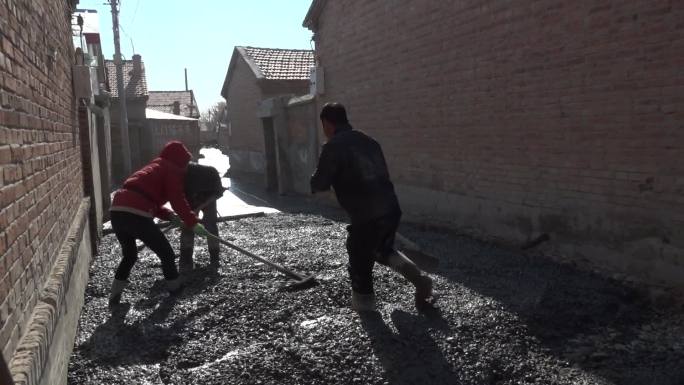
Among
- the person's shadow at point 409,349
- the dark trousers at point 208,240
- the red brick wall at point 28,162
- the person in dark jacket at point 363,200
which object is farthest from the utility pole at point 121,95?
the person's shadow at point 409,349

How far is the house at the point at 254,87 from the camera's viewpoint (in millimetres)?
21266

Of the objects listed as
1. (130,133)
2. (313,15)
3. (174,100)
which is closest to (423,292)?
(313,15)

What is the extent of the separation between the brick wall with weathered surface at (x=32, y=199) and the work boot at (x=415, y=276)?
2.52 m

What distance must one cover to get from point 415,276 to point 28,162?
294 centimetres

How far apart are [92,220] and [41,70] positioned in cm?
390

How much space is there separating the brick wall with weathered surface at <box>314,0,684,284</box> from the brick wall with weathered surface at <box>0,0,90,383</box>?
5136 millimetres

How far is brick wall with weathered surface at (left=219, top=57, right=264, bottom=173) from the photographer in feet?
68.9

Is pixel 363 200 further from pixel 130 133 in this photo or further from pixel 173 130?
pixel 173 130

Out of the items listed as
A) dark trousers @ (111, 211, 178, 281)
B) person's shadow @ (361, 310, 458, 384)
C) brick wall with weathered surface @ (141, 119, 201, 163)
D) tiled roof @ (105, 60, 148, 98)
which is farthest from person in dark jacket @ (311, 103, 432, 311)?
brick wall with weathered surface @ (141, 119, 201, 163)

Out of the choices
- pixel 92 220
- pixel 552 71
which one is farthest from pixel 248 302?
pixel 552 71

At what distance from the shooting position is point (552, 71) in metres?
6.16

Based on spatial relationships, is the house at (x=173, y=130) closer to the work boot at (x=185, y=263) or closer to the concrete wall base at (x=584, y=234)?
the work boot at (x=185, y=263)

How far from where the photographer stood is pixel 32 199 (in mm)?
3074

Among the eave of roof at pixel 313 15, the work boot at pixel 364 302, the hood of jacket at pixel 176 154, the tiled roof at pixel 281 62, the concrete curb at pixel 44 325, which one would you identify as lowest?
the work boot at pixel 364 302
